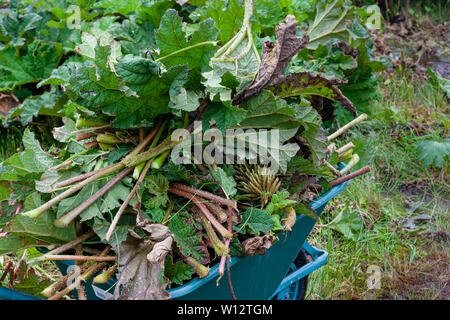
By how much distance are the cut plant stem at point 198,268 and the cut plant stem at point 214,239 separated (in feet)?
0.17

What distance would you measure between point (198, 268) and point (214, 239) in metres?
0.09

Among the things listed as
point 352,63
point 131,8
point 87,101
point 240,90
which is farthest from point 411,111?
point 87,101

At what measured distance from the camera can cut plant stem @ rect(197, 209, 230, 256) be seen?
1052mm

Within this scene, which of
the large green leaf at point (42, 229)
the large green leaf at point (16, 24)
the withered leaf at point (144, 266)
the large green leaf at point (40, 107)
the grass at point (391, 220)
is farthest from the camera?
the large green leaf at point (16, 24)

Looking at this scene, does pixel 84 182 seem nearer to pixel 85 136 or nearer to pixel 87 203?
pixel 87 203

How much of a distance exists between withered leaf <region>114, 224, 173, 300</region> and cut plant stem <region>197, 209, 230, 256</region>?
117 millimetres

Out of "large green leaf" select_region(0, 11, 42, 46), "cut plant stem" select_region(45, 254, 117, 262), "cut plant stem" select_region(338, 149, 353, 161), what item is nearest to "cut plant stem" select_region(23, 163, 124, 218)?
"cut plant stem" select_region(45, 254, 117, 262)

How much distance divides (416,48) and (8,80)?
377 cm

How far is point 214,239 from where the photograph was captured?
1.08 meters

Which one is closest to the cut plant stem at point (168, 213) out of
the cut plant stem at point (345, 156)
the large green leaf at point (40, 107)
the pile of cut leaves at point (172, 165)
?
the pile of cut leaves at point (172, 165)

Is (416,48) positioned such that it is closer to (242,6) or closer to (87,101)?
(242,6)

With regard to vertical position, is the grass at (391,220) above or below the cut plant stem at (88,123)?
below

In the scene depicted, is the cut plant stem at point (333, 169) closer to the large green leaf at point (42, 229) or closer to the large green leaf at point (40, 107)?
the large green leaf at point (42, 229)

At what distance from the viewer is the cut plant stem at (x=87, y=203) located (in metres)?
1.04
